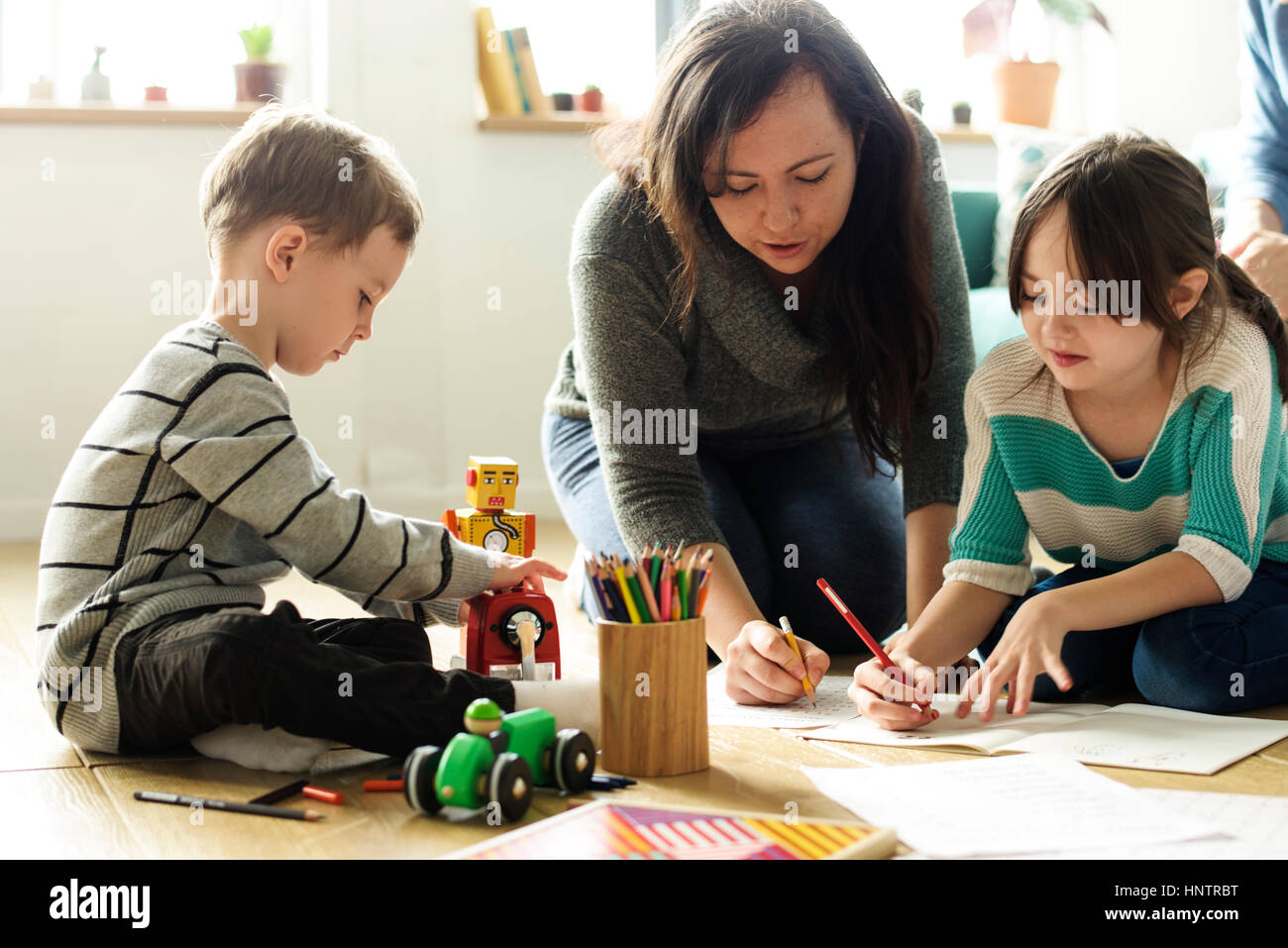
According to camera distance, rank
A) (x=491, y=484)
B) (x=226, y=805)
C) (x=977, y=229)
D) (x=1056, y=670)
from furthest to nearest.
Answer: (x=977, y=229), (x=491, y=484), (x=1056, y=670), (x=226, y=805)

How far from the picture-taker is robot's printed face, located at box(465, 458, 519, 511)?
53.0 inches

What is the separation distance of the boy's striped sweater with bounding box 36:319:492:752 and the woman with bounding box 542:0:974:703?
0.40 m

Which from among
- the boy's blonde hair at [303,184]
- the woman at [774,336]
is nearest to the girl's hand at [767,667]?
the woman at [774,336]

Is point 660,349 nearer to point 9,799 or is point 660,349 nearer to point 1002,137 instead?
point 9,799

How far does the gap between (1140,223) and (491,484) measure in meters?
0.68

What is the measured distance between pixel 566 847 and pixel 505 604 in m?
0.46

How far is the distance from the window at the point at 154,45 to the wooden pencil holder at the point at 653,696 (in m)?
2.15

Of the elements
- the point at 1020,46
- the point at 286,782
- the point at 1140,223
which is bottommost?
the point at 286,782

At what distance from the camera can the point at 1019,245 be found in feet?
Result: 4.15

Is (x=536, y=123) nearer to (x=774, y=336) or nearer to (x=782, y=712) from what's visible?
(x=774, y=336)

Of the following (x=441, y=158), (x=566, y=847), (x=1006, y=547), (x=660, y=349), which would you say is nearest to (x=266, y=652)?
(x=566, y=847)

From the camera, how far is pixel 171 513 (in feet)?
3.70

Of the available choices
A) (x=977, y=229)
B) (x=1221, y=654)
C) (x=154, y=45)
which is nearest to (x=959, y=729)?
(x=1221, y=654)

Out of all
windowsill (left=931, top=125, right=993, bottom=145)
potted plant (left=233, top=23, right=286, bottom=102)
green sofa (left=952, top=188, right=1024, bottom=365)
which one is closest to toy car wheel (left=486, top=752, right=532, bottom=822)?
green sofa (left=952, top=188, right=1024, bottom=365)
